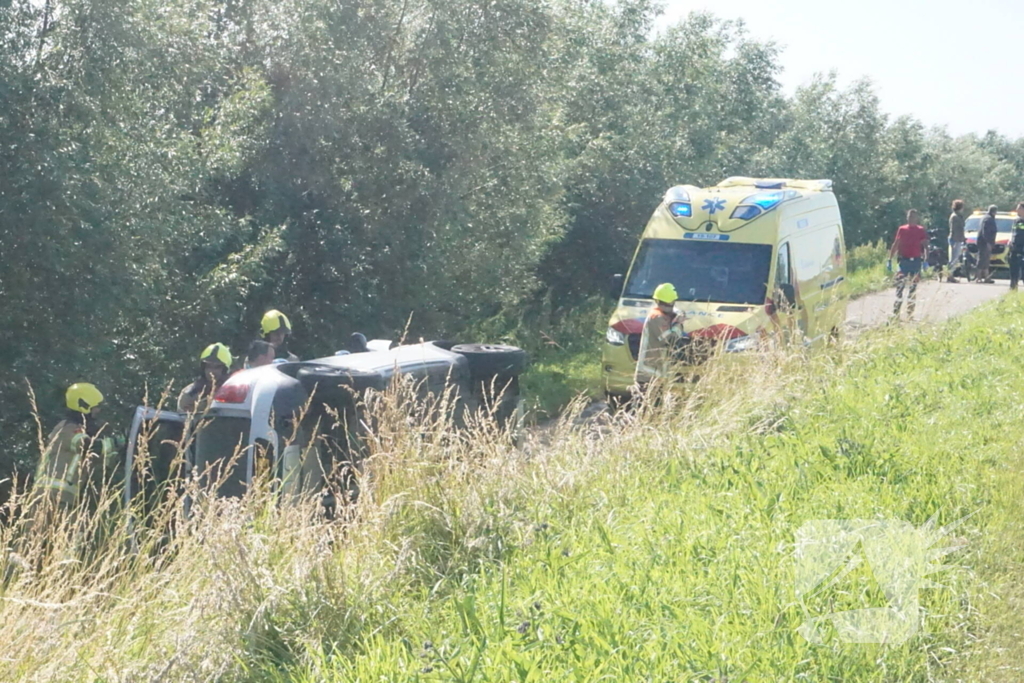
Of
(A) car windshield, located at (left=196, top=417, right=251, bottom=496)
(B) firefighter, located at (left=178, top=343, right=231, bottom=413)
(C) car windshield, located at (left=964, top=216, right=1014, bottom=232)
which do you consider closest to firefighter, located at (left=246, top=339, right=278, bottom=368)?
(B) firefighter, located at (left=178, top=343, right=231, bottom=413)

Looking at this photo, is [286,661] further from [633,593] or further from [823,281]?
[823,281]

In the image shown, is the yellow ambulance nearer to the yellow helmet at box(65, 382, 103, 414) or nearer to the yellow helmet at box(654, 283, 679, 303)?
the yellow helmet at box(654, 283, 679, 303)

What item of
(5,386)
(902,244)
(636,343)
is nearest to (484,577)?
(5,386)

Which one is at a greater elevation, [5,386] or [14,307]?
[14,307]

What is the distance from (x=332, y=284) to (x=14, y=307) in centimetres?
516

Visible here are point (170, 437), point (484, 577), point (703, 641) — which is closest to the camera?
point (703, 641)

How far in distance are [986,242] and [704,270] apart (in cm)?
1371

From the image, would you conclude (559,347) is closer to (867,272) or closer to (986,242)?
(986,242)

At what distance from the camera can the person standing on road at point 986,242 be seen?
2284cm

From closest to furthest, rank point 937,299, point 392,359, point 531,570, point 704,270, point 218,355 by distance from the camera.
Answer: point 531,570, point 392,359, point 218,355, point 704,270, point 937,299

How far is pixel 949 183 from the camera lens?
5334 centimetres

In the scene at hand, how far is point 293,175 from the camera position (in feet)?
45.9

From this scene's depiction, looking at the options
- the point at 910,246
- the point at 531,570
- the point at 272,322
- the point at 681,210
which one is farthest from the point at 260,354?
the point at 910,246

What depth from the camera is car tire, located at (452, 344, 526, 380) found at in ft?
27.1
